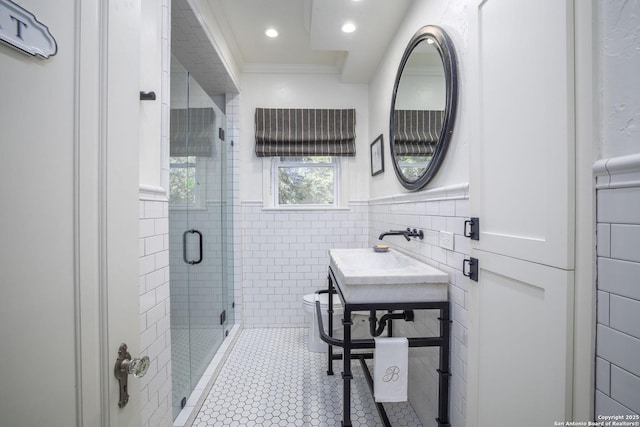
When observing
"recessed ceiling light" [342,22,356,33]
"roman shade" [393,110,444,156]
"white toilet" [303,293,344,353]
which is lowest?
"white toilet" [303,293,344,353]

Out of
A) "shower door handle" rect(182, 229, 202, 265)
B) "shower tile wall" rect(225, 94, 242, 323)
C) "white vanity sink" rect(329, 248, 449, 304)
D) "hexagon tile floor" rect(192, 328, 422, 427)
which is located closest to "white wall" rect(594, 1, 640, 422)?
"white vanity sink" rect(329, 248, 449, 304)

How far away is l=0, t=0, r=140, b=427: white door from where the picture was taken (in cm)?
39

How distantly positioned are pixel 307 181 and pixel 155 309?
205 cm

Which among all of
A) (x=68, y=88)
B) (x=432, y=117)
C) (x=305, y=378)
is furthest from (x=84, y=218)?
(x=305, y=378)

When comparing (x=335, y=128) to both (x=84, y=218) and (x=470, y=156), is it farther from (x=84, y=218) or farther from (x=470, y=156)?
(x=84, y=218)

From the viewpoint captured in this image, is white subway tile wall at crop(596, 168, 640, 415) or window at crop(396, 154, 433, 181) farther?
window at crop(396, 154, 433, 181)

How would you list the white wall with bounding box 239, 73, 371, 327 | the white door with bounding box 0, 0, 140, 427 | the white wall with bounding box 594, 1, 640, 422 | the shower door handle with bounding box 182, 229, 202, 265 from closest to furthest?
the white door with bounding box 0, 0, 140, 427 < the white wall with bounding box 594, 1, 640, 422 < the shower door handle with bounding box 182, 229, 202, 265 < the white wall with bounding box 239, 73, 371, 327

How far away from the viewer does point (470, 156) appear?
1.14 metres

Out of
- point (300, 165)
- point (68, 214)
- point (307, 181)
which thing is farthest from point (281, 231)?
point (68, 214)

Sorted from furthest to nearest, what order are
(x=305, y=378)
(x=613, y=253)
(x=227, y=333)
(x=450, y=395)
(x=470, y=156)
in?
(x=227, y=333)
(x=305, y=378)
(x=450, y=395)
(x=470, y=156)
(x=613, y=253)

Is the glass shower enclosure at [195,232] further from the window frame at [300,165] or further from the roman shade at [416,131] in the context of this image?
the roman shade at [416,131]

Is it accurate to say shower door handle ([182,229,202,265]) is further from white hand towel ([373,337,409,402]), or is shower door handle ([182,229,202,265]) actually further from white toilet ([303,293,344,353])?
white hand towel ([373,337,409,402])

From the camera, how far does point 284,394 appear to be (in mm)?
1870

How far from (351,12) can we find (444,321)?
1963mm
